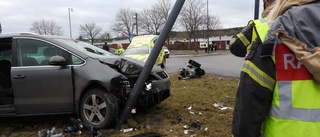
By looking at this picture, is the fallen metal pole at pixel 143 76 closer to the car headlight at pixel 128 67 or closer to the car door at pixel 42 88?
the car headlight at pixel 128 67

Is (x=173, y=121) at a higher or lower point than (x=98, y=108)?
lower

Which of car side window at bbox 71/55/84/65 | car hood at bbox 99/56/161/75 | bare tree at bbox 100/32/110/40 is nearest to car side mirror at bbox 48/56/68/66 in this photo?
car side window at bbox 71/55/84/65

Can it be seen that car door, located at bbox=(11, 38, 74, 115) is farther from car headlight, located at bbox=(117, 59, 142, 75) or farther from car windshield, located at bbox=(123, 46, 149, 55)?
car windshield, located at bbox=(123, 46, 149, 55)

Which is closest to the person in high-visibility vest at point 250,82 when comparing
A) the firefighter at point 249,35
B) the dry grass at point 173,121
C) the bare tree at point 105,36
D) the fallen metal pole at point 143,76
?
the firefighter at point 249,35

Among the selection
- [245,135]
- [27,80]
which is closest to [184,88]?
[27,80]

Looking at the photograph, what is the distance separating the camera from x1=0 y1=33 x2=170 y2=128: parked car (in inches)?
169

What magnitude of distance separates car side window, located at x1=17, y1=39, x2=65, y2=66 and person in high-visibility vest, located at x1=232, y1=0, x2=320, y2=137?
3.75 meters

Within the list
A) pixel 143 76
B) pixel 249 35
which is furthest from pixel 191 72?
pixel 249 35

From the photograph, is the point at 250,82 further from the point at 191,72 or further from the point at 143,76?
the point at 191,72

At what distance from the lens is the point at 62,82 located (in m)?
4.35

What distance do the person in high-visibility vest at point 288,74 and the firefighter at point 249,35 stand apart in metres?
0.04

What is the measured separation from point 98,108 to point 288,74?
11.2ft

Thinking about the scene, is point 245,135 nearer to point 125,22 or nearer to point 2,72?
point 2,72

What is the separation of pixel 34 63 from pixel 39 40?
15.5 inches
